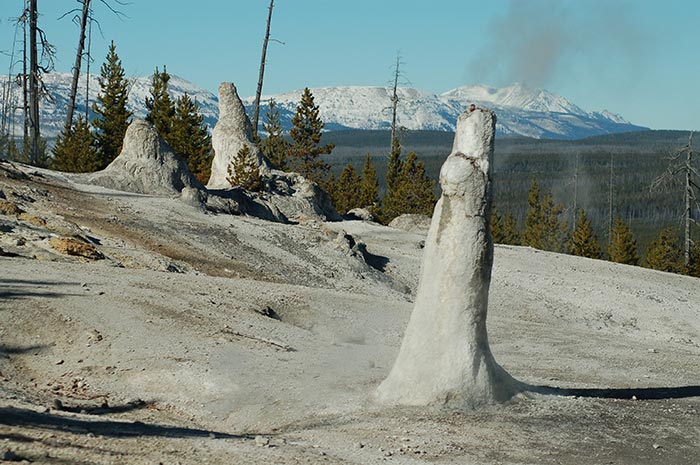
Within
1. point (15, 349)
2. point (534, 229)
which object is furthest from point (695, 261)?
point (15, 349)

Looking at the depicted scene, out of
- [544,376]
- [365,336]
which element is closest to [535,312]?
[365,336]

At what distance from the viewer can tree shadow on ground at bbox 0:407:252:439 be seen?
10039 millimetres

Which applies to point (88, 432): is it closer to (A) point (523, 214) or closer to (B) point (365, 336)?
(B) point (365, 336)

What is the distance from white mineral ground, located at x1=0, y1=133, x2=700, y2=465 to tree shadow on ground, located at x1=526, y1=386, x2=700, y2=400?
0.14 ft

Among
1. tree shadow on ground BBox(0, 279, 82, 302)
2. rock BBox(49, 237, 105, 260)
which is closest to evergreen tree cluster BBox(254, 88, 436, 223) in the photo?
rock BBox(49, 237, 105, 260)

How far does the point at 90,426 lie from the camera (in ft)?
34.1

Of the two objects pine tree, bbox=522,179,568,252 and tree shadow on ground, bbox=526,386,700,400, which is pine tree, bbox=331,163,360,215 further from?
tree shadow on ground, bbox=526,386,700,400

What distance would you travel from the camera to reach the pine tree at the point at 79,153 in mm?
44656

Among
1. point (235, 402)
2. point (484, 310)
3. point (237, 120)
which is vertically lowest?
point (235, 402)

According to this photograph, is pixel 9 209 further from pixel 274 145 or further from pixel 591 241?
pixel 591 241

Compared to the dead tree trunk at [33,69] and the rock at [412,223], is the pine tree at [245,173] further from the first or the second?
the dead tree trunk at [33,69]

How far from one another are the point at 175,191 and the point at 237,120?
8105 mm

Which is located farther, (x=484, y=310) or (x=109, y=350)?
(x=109, y=350)

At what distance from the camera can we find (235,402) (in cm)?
1304
